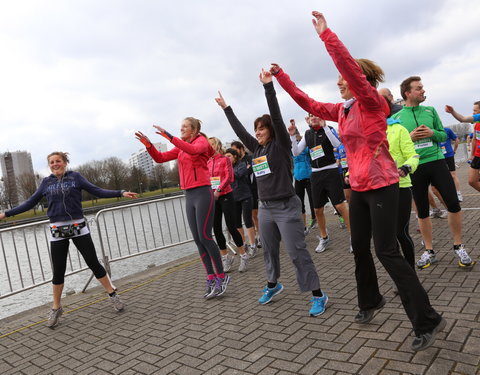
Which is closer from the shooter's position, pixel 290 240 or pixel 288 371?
pixel 288 371

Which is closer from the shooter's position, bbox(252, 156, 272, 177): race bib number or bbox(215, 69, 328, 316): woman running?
bbox(215, 69, 328, 316): woman running

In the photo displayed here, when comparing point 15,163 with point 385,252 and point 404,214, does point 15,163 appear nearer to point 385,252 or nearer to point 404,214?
point 404,214

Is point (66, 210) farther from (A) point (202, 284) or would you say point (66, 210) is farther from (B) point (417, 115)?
(B) point (417, 115)

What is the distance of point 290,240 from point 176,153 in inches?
78.8

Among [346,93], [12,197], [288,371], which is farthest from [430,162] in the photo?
[12,197]

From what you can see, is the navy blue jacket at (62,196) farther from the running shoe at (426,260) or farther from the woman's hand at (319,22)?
the running shoe at (426,260)

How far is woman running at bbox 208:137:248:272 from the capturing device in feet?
19.7

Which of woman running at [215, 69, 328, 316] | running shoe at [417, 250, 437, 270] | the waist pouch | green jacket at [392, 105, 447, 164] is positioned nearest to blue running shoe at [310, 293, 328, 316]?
woman running at [215, 69, 328, 316]

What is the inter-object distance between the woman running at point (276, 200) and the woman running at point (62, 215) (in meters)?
1.62

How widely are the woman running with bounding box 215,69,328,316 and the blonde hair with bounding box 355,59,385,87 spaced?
98cm

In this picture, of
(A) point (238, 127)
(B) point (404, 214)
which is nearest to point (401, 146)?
(B) point (404, 214)

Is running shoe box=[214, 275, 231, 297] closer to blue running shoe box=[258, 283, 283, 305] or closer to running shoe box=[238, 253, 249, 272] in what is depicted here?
blue running shoe box=[258, 283, 283, 305]

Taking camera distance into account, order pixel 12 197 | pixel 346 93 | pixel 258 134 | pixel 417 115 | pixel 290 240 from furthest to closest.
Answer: pixel 12 197 → pixel 417 115 → pixel 258 134 → pixel 290 240 → pixel 346 93

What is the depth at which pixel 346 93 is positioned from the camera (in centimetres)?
301
